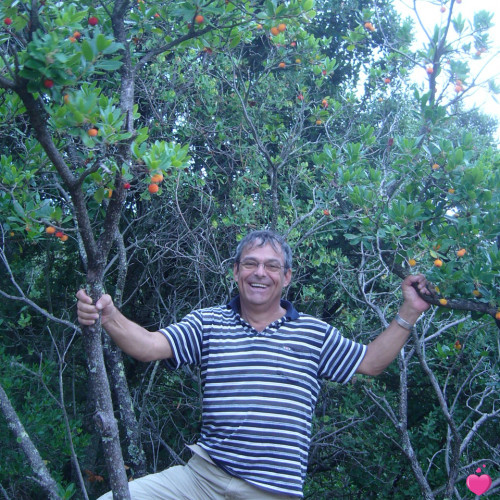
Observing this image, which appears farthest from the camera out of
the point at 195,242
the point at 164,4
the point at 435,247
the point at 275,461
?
the point at 195,242

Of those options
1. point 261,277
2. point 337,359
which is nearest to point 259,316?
point 261,277

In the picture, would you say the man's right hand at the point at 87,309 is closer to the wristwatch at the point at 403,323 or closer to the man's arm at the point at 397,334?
the man's arm at the point at 397,334

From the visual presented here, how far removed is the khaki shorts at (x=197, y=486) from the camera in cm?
256

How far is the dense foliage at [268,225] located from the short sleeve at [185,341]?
568mm

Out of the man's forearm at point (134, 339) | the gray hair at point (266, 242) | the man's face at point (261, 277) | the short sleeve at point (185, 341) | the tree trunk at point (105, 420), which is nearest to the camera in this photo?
the tree trunk at point (105, 420)

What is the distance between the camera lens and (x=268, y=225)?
4715mm

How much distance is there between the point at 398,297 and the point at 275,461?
2.53m

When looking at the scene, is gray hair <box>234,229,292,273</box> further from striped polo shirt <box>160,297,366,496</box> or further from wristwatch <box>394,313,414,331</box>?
wristwatch <box>394,313,414,331</box>

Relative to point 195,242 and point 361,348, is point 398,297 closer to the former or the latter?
point 195,242

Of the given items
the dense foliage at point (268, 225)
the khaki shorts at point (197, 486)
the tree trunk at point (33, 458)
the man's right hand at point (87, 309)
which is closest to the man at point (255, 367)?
the khaki shorts at point (197, 486)

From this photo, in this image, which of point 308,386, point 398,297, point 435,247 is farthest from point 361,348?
point 398,297

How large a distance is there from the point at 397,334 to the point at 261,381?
2.26ft

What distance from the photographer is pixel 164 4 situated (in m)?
3.30

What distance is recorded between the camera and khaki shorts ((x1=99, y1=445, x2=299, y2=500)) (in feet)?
8.39
